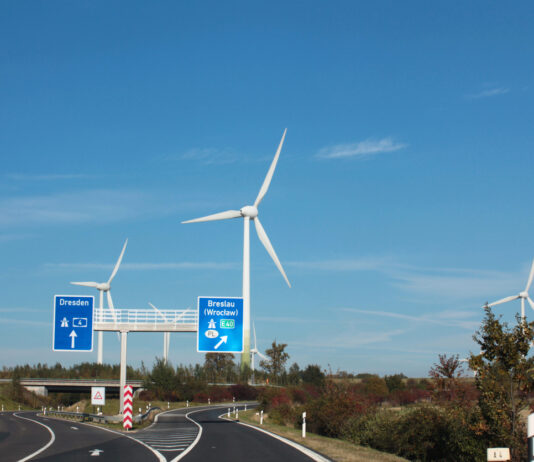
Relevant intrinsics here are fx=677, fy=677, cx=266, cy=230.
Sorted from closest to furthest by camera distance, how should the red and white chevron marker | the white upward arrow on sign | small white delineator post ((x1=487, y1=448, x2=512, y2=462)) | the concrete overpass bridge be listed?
small white delineator post ((x1=487, y1=448, x2=512, y2=462))
the red and white chevron marker
the white upward arrow on sign
the concrete overpass bridge

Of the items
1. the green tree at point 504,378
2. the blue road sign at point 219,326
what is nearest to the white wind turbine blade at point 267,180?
the blue road sign at point 219,326

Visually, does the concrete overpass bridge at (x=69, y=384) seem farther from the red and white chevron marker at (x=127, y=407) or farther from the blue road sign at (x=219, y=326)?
the red and white chevron marker at (x=127, y=407)

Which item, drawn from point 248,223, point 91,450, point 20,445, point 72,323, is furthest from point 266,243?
point 91,450

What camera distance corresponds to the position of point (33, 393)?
106m

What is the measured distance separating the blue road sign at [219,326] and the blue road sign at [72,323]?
6855 mm

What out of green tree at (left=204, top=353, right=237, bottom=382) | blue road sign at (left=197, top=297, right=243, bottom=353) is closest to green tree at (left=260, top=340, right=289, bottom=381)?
green tree at (left=204, top=353, right=237, bottom=382)

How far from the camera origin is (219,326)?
41844 mm

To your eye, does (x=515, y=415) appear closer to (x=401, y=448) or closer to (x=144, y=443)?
(x=401, y=448)

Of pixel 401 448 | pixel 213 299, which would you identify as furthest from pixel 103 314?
pixel 401 448

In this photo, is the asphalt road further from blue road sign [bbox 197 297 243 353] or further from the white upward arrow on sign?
blue road sign [bbox 197 297 243 353]

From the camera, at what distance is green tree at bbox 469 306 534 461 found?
957 inches

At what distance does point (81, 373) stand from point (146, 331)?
86.3m

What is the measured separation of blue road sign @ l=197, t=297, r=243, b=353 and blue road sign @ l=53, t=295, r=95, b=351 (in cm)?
685

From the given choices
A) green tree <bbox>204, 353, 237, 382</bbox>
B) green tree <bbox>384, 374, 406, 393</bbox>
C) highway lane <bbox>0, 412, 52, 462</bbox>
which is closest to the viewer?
highway lane <bbox>0, 412, 52, 462</bbox>
